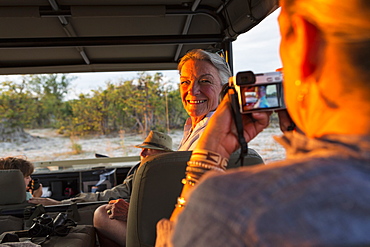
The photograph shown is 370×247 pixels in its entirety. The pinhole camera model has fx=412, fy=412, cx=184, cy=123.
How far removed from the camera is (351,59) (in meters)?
0.54

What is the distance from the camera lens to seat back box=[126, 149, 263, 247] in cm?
156

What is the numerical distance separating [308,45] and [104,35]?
419 centimetres

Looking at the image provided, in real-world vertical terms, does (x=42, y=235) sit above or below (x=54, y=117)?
below

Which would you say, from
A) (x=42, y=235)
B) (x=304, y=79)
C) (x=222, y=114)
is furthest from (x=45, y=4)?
(x=304, y=79)

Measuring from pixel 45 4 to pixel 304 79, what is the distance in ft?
11.3

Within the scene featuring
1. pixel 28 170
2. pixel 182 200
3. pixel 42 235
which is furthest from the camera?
pixel 28 170

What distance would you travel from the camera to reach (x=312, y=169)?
0.51 meters

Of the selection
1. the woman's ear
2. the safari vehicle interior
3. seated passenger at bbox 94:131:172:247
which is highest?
the safari vehicle interior

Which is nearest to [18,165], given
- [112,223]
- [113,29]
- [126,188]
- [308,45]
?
[126,188]

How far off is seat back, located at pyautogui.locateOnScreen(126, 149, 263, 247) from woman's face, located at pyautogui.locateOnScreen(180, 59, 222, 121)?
968 millimetres

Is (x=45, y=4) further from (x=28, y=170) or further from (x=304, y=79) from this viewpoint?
(x=304, y=79)

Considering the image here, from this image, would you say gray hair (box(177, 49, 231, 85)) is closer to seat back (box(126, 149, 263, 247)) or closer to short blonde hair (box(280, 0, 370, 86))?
seat back (box(126, 149, 263, 247))

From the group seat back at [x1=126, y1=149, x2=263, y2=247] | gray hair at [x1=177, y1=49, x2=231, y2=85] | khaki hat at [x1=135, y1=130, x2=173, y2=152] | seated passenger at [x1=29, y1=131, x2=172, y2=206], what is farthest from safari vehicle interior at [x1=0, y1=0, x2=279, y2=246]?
seat back at [x1=126, y1=149, x2=263, y2=247]

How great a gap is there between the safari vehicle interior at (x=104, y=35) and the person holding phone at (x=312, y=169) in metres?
2.33
